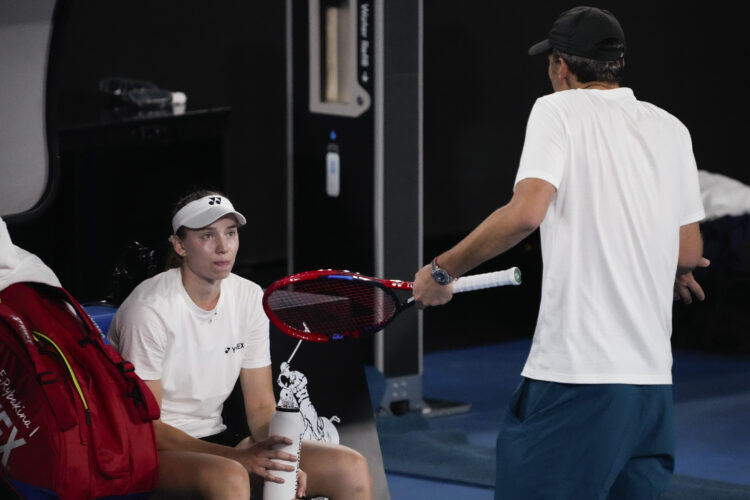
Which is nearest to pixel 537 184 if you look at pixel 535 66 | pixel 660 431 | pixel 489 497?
pixel 660 431

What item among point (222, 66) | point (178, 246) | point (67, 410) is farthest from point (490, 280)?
point (222, 66)

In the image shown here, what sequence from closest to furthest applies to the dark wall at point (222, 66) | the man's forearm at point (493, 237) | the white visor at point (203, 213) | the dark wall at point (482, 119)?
1. the man's forearm at point (493, 237)
2. the white visor at point (203, 213)
3. the dark wall at point (222, 66)
4. the dark wall at point (482, 119)

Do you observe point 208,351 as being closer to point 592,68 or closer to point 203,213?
point 203,213

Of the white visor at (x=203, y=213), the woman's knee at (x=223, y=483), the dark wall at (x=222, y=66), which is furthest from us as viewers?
the dark wall at (x=222, y=66)

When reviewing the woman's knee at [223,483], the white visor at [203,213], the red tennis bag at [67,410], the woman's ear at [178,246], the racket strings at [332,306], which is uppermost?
the white visor at [203,213]

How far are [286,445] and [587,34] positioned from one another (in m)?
1.35

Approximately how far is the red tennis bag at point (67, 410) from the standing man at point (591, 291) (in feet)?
2.93

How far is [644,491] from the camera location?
3143 millimetres

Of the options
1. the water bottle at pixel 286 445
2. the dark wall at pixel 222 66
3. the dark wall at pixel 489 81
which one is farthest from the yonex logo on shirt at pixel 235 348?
the dark wall at pixel 489 81

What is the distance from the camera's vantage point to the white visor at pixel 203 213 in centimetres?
395

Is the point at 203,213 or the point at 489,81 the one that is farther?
the point at 489,81

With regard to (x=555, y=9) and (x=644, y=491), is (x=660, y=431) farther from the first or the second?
(x=555, y=9)

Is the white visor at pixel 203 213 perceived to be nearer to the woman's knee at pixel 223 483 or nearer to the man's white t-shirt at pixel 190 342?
the man's white t-shirt at pixel 190 342

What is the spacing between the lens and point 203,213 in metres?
3.95
